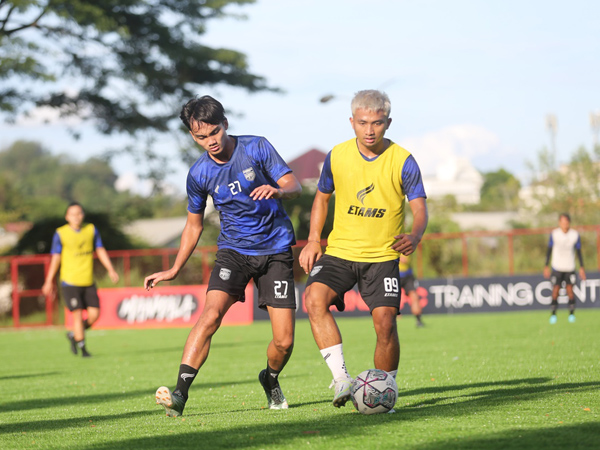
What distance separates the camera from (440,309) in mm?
23938

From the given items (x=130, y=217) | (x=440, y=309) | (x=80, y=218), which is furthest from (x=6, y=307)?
(x=80, y=218)

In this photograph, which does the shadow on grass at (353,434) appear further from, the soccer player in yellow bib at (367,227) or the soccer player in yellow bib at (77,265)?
the soccer player in yellow bib at (77,265)

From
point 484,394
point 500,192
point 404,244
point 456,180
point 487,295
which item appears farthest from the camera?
point 456,180

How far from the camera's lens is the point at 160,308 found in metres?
25.0

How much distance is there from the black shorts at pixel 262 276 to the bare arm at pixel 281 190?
1.74 ft

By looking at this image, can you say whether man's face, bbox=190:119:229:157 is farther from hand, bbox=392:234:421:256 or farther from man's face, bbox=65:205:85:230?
man's face, bbox=65:205:85:230

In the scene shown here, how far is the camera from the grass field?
490 cm

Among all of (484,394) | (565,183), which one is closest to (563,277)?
(484,394)

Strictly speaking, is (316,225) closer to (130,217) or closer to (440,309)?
(440,309)

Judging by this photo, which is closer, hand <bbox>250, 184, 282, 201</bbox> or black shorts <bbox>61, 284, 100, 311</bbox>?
hand <bbox>250, 184, 282, 201</bbox>

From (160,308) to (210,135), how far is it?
19.4 meters

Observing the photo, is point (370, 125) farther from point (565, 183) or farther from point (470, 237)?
point (565, 183)

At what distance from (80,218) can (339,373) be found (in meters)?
8.56

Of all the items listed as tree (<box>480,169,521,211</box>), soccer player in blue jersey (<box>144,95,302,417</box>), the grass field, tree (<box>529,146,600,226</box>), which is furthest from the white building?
soccer player in blue jersey (<box>144,95,302,417</box>)
